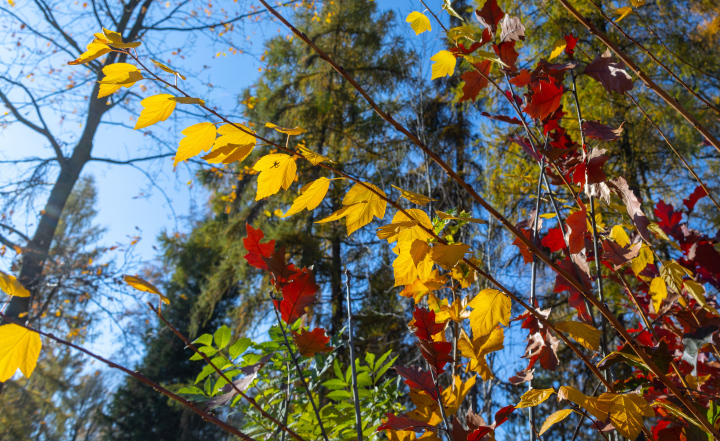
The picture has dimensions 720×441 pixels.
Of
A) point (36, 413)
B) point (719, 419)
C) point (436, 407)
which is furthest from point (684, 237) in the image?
point (36, 413)

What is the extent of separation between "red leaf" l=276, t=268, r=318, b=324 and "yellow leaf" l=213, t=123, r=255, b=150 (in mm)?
281

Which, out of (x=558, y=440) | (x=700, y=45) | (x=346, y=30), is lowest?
(x=558, y=440)

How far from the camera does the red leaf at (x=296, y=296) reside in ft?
2.14

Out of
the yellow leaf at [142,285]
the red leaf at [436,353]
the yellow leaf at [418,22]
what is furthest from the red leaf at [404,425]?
the yellow leaf at [418,22]

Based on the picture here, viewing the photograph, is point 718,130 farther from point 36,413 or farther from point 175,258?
point 36,413

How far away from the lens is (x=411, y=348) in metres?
4.74

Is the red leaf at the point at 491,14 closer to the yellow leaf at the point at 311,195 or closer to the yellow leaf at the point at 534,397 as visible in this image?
the yellow leaf at the point at 311,195

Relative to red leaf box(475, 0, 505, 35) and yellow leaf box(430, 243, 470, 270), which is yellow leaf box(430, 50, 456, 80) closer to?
red leaf box(475, 0, 505, 35)

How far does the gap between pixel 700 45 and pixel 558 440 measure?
5.00 metres

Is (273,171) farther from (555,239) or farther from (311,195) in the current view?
(555,239)

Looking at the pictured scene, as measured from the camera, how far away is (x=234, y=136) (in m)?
0.46

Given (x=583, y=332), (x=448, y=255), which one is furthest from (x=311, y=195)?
(x=583, y=332)

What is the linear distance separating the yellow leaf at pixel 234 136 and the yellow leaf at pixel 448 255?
243 millimetres

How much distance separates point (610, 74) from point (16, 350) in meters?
0.84
